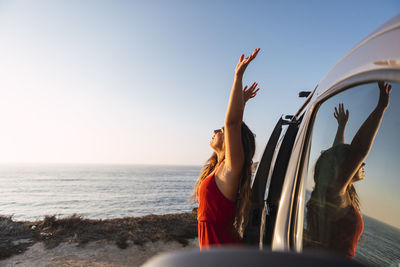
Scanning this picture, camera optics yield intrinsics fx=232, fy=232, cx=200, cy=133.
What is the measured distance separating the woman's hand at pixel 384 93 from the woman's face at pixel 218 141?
169 cm

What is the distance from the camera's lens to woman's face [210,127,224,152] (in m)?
2.53

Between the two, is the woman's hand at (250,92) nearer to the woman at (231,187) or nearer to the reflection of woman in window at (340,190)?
the woman at (231,187)

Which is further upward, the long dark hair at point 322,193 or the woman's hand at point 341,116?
the woman's hand at point 341,116

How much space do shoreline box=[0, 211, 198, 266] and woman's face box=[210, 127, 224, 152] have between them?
7.30 m

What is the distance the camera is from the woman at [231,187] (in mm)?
2062

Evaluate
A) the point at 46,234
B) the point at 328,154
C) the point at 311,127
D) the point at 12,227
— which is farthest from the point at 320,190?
the point at 12,227

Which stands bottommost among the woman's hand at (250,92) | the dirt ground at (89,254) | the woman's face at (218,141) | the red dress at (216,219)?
the dirt ground at (89,254)

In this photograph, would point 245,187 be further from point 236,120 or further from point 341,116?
point 341,116

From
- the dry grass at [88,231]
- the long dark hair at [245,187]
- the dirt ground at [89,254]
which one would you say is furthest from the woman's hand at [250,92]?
the dry grass at [88,231]

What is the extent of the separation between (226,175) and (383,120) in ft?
4.80

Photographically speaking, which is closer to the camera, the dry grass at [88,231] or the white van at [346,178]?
the white van at [346,178]

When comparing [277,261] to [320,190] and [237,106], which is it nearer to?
[320,190]

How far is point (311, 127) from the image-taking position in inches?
64.7

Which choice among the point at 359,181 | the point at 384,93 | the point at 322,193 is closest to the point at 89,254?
the point at 322,193
